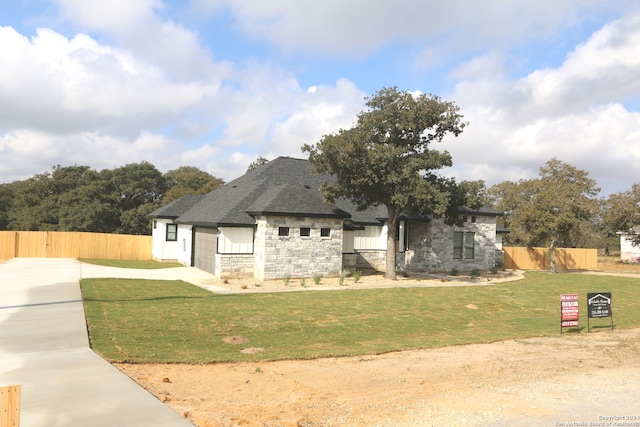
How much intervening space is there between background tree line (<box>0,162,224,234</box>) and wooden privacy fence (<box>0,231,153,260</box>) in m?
12.9

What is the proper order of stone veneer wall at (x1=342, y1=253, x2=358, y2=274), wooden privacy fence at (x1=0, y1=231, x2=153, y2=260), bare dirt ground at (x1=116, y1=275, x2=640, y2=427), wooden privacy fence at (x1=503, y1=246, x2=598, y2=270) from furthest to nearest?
wooden privacy fence at (x1=503, y1=246, x2=598, y2=270) < wooden privacy fence at (x1=0, y1=231, x2=153, y2=260) < stone veneer wall at (x1=342, y1=253, x2=358, y2=274) < bare dirt ground at (x1=116, y1=275, x2=640, y2=427)

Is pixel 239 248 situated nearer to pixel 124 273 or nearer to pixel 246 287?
pixel 246 287

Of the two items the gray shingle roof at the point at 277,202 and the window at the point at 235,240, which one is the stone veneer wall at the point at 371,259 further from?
the window at the point at 235,240

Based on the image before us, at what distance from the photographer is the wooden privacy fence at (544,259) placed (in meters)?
38.2

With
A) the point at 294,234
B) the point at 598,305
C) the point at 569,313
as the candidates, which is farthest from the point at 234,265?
the point at 598,305

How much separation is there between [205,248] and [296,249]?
21.1 ft

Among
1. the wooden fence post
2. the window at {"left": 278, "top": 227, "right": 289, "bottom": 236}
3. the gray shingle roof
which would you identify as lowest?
the wooden fence post

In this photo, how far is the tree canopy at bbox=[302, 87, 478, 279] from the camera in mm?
22266

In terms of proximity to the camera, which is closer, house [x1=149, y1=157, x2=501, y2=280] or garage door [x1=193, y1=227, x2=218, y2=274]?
house [x1=149, y1=157, x2=501, y2=280]

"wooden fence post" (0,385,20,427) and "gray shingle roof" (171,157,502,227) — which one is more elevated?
"gray shingle roof" (171,157,502,227)

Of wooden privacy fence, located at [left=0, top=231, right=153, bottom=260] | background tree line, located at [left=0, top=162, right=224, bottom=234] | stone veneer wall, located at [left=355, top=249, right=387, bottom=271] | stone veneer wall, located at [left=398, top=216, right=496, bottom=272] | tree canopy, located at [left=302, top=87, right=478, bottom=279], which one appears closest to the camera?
tree canopy, located at [left=302, top=87, right=478, bottom=279]

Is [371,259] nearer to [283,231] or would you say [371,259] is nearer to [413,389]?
[283,231]

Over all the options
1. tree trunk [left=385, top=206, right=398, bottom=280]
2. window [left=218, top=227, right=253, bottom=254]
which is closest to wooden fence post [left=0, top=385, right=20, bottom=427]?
window [left=218, top=227, right=253, bottom=254]

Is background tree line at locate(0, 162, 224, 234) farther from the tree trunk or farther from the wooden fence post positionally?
the wooden fence post
